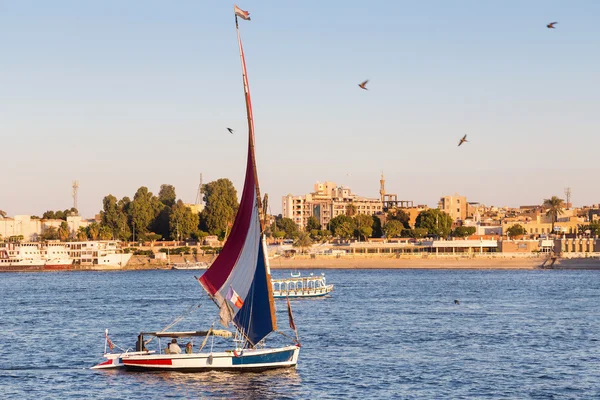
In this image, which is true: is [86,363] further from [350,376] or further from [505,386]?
[505,386]

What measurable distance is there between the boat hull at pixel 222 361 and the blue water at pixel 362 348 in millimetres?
451

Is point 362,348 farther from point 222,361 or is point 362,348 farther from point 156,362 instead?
point 156,362

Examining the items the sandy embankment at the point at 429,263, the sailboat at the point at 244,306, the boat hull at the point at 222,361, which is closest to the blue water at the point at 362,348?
the boat hull at the point at 222,361

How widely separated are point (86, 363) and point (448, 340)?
20389mm

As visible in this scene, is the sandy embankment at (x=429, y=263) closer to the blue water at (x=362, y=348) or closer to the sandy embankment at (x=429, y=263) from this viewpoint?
the sandy embankment at (x=429, y=263)

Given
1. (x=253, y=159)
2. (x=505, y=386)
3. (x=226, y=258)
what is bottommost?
(x=505, y=386)

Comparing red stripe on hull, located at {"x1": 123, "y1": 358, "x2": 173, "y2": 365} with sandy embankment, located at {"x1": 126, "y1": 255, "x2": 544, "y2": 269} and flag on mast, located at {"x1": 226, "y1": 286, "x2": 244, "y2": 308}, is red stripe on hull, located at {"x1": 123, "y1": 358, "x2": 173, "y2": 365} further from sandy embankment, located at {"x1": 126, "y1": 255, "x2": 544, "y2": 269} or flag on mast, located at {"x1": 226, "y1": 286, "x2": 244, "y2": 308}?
sandy embankment, located at {"x1": 126, "y1": 255, "x2": 544, "y2": 269}

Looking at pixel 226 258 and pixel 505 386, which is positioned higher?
pixel 226 258

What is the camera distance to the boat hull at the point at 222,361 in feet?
138

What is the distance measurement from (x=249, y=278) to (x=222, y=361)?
3.76 m

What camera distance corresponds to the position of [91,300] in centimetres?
9650

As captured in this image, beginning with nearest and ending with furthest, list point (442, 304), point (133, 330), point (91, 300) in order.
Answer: point (133, 330), point (442, 304), point (91, 300)

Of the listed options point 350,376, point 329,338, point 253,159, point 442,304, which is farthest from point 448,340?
point 442,304

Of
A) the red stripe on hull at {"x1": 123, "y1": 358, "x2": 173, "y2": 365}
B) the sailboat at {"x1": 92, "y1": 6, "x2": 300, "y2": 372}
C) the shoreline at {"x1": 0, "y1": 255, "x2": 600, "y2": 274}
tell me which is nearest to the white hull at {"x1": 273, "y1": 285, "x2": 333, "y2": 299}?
the sailboat at {"x1": 92, "y1": 6, "x2": 300, "y2": 372}
